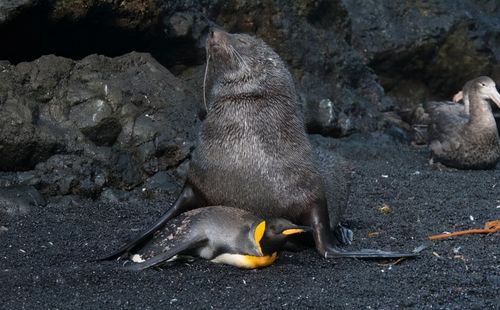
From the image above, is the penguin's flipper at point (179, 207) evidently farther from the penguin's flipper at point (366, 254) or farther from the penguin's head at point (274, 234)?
the penguin's flipper at point (366, 254)

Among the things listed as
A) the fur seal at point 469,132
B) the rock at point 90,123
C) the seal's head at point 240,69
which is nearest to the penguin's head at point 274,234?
the seal's head at point 240,69

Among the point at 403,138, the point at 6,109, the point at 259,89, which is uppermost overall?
the point at 259,89

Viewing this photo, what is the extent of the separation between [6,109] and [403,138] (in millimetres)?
6083

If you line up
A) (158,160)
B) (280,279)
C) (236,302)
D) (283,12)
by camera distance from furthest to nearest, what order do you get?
(283,12) < (158,160) < (280,279) < (236,302)

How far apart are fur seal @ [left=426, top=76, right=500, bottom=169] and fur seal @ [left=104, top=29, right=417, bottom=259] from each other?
14.1 ft

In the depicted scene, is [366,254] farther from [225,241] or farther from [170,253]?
[170,253]

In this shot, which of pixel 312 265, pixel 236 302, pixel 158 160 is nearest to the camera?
pixel 236 302

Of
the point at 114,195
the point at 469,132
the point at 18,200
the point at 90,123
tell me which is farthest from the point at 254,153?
the point at 469,132

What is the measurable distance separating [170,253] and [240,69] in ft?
5.13

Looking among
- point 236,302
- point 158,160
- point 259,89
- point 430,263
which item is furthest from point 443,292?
point 158,160

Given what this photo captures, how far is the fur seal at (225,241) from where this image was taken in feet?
18.9

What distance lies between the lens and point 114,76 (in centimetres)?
845

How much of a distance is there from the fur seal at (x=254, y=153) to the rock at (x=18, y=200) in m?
1.51

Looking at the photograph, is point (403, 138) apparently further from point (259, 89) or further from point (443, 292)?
point (443, 292)
